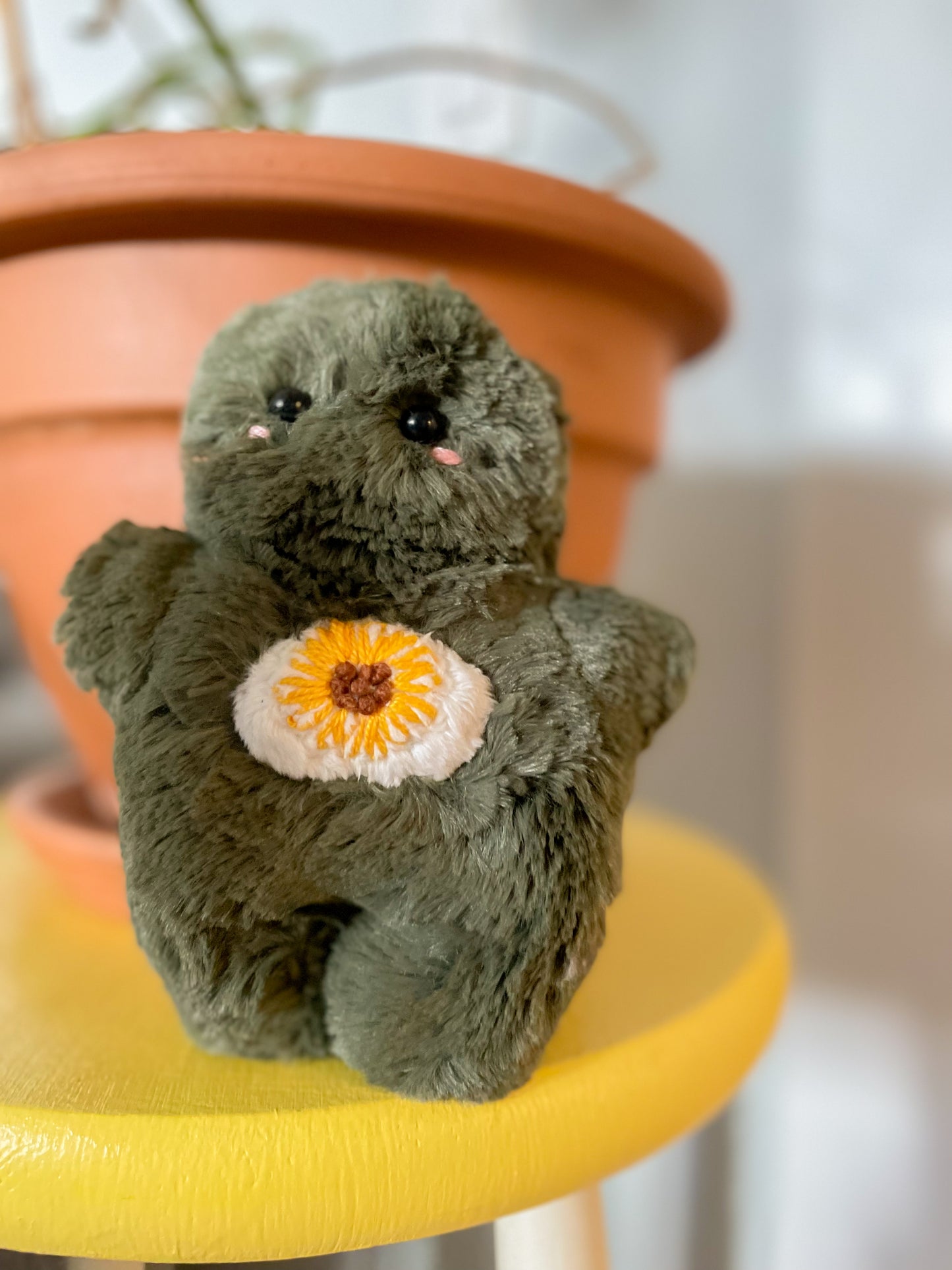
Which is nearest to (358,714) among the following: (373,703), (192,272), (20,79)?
(373,703)

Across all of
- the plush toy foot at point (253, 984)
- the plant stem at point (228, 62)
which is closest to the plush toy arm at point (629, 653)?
the plush toy foot at point (253, 984)

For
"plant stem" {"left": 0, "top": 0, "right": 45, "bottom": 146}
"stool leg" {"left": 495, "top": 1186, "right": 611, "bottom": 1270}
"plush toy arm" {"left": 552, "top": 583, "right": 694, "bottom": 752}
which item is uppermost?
"plant stem" {"left": 0, "top": 0, "right": 45, "bottom": 146}

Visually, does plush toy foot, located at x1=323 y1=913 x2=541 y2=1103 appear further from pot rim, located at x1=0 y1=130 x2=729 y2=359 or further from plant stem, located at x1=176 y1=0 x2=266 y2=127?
plant stem, located at x1=176 y1=0 x2=266 y2=127

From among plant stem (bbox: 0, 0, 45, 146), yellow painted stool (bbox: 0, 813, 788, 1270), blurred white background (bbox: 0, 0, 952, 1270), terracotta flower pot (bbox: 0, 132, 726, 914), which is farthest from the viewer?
blurred white background (bbox: 0, 0, 952, 1270)

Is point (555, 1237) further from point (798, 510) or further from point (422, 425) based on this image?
point (798, 510)

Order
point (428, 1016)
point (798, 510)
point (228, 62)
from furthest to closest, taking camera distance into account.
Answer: point (798, 510), point (228, 62), point (428, 1016)

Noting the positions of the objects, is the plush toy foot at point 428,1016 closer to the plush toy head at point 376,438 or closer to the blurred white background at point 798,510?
the plush toy head at point 376,438

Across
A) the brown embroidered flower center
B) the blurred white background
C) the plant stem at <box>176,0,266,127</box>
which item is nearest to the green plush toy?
the brown embroidered flower center
